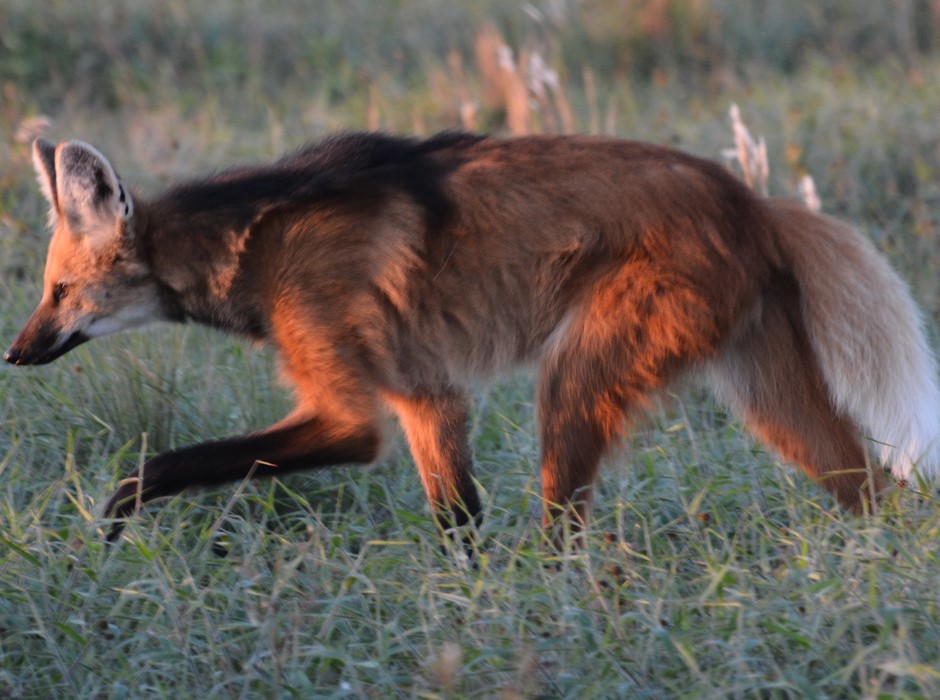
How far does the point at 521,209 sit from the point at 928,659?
4.41 ft

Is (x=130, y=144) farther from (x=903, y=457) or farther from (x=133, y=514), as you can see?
(x=903, y=457)

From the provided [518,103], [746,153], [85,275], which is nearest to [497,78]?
[518,103]

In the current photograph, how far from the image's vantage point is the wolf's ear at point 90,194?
2.77 metres

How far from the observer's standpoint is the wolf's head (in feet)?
9.45

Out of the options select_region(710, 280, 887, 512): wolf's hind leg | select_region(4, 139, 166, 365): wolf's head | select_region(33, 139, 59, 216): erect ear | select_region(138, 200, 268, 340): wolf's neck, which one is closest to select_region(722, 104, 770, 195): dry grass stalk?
select_region(710, 280, 887, 512): wolf's hind leg

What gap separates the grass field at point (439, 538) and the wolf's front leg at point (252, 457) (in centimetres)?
8

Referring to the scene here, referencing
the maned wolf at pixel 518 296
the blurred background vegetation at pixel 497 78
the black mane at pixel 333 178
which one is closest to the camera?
the maned wolf at pixel 518 296

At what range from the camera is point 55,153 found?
284 centimetres

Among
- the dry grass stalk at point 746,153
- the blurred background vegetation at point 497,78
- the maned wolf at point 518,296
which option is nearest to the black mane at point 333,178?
the maned wolf at point 518,296

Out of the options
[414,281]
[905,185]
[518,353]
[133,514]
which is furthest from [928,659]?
[905,185]

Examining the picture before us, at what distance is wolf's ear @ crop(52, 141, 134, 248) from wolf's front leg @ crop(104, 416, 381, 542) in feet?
1.99

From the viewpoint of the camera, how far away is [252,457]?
2777mm

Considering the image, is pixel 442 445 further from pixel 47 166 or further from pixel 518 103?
pixel 518 103

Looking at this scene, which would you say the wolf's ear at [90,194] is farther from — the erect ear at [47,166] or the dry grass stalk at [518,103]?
the dry grass stalk at [518,103]
